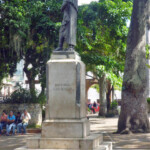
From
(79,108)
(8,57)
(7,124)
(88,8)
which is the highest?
(88,8)

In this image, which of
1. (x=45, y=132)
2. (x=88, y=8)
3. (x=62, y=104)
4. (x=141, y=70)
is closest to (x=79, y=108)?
(x=62, y=104)

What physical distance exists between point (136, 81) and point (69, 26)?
277 inches

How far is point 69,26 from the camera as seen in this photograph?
10.7 meters

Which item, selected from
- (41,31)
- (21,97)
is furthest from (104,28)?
(21,97)

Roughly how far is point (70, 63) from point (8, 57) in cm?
1328

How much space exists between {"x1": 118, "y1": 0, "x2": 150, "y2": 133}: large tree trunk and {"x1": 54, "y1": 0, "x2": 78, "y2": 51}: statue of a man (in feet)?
22.2

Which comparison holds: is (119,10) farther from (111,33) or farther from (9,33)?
(9,33)

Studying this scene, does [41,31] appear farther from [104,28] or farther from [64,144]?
[64,144]

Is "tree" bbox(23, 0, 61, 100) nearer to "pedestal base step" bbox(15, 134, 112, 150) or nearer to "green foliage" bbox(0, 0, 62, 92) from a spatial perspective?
"green foliage" bbox(0, 0, 62, 92)

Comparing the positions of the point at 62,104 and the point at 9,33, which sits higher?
the point at 9,33

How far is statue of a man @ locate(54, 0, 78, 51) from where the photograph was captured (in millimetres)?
10641

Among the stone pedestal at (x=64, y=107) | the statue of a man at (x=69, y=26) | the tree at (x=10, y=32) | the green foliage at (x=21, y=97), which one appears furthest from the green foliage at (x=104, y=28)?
the stone pedestal at (x=64, y=107)

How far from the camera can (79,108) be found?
32.5 ft

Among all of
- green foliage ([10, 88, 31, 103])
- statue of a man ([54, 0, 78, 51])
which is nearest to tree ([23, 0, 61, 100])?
green foliage ([10, 88, 31, 103])
